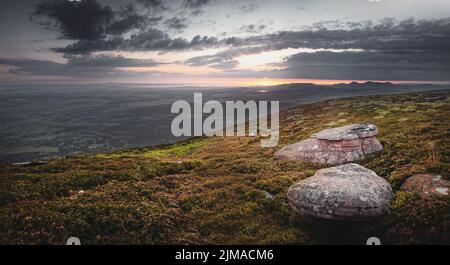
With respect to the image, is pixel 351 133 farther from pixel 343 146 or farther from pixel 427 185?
pixel 427 185

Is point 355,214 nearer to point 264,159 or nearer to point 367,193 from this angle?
point 367,193

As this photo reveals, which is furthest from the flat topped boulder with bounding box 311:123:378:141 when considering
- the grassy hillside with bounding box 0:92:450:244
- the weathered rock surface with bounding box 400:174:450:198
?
the weathered rock surface with bounding box 400:174:450:198

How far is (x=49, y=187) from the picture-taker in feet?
62.8

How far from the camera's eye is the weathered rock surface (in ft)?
52.7

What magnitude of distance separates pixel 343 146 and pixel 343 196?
1263cm

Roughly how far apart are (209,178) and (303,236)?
1172cm

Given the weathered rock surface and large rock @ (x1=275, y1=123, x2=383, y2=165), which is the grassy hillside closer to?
the weathered rock surface

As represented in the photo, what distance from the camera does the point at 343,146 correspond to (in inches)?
1049

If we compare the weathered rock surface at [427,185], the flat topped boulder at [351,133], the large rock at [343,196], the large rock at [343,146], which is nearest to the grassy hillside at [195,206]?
the large rock at [343,196]

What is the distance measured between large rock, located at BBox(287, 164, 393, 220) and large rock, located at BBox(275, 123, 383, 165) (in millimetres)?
8868

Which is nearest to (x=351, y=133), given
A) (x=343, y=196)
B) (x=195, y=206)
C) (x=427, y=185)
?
(x=427, y=185)

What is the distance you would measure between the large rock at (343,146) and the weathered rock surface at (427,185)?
7475 millimetres
